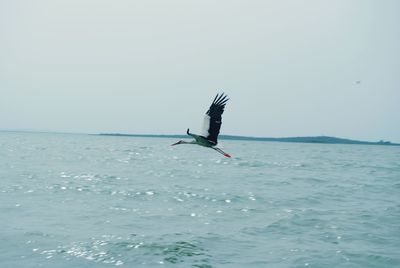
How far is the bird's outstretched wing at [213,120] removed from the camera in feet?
39.8

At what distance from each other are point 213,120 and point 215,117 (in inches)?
4.0

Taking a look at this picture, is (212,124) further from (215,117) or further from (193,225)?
(193,225)

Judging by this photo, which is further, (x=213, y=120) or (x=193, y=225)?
(x=193, y=225)

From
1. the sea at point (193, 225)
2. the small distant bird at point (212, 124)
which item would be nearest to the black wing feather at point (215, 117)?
the small distant bird at point (212, 124)

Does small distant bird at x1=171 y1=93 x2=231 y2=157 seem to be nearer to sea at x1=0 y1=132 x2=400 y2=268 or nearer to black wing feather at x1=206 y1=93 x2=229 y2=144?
black wing feather at x1=206 y1=93 x2=229 y2=144

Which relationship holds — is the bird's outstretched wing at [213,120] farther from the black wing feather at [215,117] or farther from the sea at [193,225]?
the sea at [193,225]

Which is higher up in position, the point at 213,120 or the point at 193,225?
the point at 213,120

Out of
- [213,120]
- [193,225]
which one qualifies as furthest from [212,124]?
[193,225]

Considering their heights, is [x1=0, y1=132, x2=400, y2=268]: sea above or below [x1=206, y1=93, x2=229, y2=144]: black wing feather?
below

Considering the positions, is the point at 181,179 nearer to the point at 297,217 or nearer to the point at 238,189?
the point at 238,189

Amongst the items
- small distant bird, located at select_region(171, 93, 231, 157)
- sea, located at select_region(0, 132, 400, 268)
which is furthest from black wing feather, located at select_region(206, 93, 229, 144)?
sea, located at select_region(0, 132, 400, 268)

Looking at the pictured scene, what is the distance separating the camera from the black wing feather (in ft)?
39.8

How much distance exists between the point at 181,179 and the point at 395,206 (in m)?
19.3

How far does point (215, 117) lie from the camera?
12.2m
